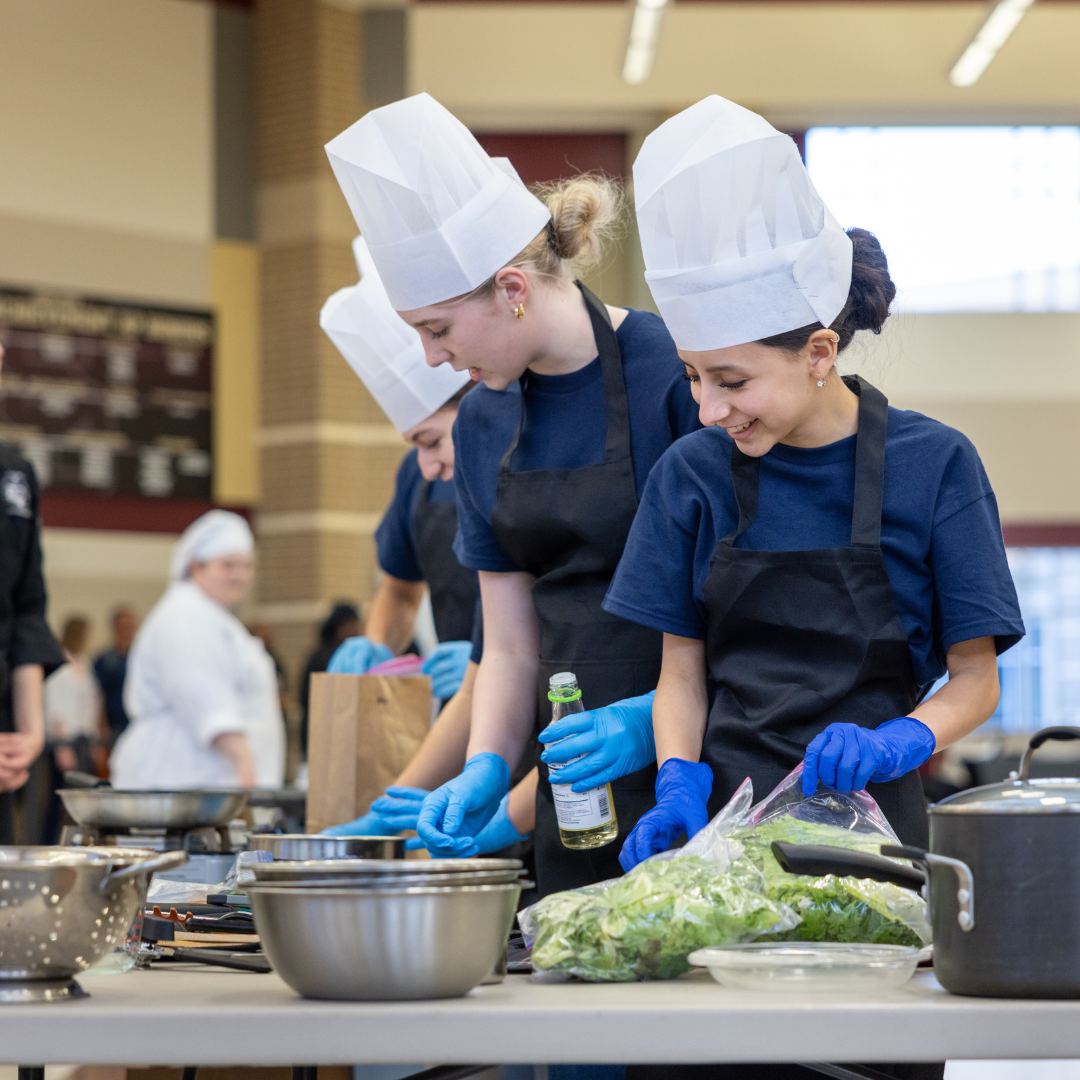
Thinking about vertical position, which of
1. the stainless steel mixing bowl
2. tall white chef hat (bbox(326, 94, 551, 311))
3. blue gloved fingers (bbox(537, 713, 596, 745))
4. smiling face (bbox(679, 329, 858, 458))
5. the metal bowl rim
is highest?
tall white chef hat (bbox(326, 94, 551, 311))

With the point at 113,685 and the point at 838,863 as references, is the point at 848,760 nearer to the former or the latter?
the point at 838,863

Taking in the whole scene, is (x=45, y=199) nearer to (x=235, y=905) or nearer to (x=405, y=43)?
(x=405, y=43)

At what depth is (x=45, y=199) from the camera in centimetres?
877

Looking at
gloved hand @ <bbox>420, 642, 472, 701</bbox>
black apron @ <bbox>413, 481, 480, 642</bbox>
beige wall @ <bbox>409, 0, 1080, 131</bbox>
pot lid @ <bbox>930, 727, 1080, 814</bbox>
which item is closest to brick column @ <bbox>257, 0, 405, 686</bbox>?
beige wall @ <bbox>409, 0, 1080, 131</bbox>

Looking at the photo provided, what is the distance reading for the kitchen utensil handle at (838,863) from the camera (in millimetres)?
1118

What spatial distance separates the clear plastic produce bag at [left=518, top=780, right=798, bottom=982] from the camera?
120 centimetres

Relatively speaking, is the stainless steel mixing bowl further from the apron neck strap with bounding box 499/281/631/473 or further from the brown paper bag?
the brown paper bag

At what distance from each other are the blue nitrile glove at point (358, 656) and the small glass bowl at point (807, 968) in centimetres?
184

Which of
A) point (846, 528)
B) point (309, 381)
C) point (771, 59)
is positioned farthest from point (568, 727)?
point (771, 59)

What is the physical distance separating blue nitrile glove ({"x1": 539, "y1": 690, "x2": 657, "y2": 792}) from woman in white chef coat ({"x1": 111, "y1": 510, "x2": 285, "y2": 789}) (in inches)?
121

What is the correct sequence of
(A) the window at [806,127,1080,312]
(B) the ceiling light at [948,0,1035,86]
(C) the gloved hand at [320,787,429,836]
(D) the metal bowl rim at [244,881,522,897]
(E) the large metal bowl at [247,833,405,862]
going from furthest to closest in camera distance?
(A) the window at [806,127,1080,312] < (B) the ceiling light at [948,0,1035,86] < (C) the gloved hand at [320,787,429,836] < (E) the large metal bowl at [247,833,405,862] < (D) the metal bowl rim at [244,881,522,897]

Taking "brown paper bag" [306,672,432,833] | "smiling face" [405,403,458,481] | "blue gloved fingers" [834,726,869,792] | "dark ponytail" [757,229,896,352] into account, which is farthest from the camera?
"smiling face" [405,403,458,481]

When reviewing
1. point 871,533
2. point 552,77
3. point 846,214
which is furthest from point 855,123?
point 871,533

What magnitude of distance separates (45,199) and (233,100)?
143 cm
